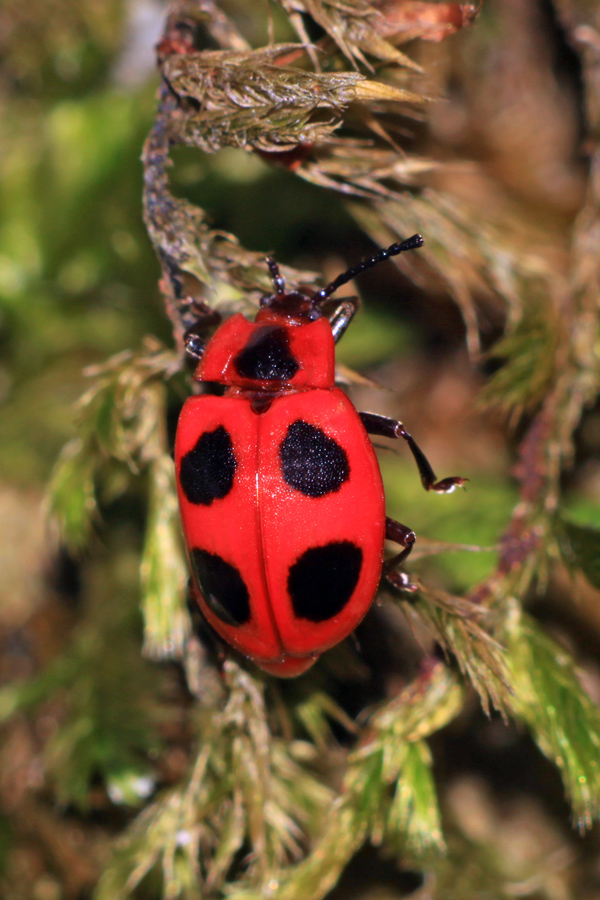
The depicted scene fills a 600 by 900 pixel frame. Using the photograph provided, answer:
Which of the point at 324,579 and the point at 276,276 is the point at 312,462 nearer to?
the point at 324,579

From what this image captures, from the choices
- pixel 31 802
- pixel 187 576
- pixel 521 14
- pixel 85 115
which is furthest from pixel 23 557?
pixel 521 14

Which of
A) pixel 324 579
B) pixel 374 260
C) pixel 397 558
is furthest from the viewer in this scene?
pixel 374 260

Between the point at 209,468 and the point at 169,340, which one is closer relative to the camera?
the point at 209,468

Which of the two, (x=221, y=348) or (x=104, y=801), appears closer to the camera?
(x=221, y=348)

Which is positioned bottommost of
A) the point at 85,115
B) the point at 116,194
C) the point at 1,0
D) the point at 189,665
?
the point at 189,665

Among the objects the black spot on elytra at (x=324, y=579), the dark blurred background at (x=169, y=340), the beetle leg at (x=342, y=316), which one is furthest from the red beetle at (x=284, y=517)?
the dark blurred background at (x=169, y=340)

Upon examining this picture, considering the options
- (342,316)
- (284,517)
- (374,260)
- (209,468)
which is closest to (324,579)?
(284,517)

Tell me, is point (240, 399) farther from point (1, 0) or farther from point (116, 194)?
point (1, 0)
